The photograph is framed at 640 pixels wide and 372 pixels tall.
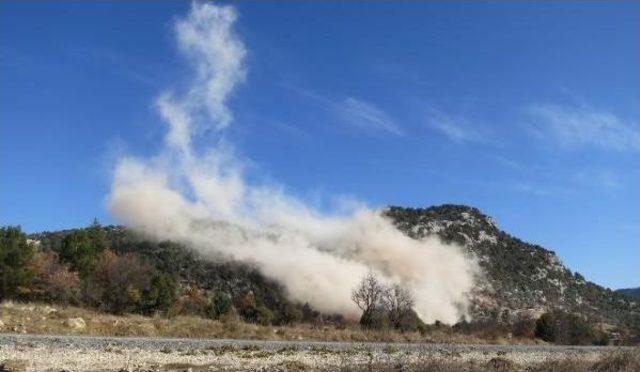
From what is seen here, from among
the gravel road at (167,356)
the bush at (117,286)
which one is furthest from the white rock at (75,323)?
the bush at (117,286)

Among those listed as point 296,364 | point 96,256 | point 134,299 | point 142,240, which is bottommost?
point 296,364

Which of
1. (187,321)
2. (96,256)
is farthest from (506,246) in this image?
(187,321)

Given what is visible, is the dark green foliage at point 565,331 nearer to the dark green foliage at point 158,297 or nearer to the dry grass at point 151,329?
the dry grass at point 151,329

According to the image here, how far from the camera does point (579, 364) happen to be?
23.9 m

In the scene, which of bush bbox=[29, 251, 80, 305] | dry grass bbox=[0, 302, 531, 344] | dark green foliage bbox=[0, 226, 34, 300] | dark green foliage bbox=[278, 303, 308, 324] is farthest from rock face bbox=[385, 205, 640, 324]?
dry grass bbox=[0, 302, 531, 344]

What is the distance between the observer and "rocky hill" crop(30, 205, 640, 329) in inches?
5443

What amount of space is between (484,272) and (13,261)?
387ft

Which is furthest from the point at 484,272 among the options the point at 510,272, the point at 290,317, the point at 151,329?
the point at 151,329

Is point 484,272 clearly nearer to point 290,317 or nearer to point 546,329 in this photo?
point 290,317

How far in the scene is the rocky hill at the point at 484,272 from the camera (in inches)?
5443

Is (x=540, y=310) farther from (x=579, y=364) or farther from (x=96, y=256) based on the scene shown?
(x=579, y=364)

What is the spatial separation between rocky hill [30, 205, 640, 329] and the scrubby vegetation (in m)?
0.30

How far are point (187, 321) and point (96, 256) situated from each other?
55514 millimetres

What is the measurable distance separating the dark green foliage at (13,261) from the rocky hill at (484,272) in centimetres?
4638
